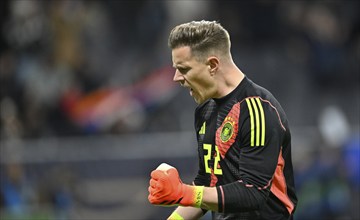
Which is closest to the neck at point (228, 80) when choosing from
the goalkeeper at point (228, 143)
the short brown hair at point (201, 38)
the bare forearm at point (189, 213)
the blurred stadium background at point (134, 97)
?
the goalkeeper at point (228, 143)

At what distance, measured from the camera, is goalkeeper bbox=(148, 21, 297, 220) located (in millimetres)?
4219

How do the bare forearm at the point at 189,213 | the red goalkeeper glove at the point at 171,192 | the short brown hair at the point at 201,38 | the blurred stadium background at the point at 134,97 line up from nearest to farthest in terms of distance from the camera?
the red goalkeeper glove at the point at 171,192 → the short brown hair at the point at 201,38 → the bare forearm at the point at 189,213 → the blurred stadium background at the point at 134,97

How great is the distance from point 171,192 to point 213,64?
689 mm

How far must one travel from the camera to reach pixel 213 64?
4.43m

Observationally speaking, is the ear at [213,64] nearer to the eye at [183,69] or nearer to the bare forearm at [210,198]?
the eye at [183,69]

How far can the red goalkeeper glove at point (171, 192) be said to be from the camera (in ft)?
13.7

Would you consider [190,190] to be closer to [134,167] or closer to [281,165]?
[281,165]

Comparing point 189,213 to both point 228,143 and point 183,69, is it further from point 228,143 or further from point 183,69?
point 183,69

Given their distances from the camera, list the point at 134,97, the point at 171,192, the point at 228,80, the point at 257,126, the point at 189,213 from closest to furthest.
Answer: the point at 171,192
the point at 257,126
the point at 228,80
the point at 189,213
the point at 134,97

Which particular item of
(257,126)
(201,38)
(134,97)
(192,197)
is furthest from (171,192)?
(134,97)

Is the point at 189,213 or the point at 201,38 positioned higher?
the point at 201,38

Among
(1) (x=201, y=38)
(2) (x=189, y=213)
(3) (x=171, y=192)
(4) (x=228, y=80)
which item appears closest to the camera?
(3) (x=171, y=192)

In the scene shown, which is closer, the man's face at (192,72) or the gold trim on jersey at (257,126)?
the gold trim on jersey at (257,126)

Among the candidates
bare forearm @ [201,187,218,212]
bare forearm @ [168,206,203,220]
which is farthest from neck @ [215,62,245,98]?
Answer: bare forearm @ [168,206,203,220]
